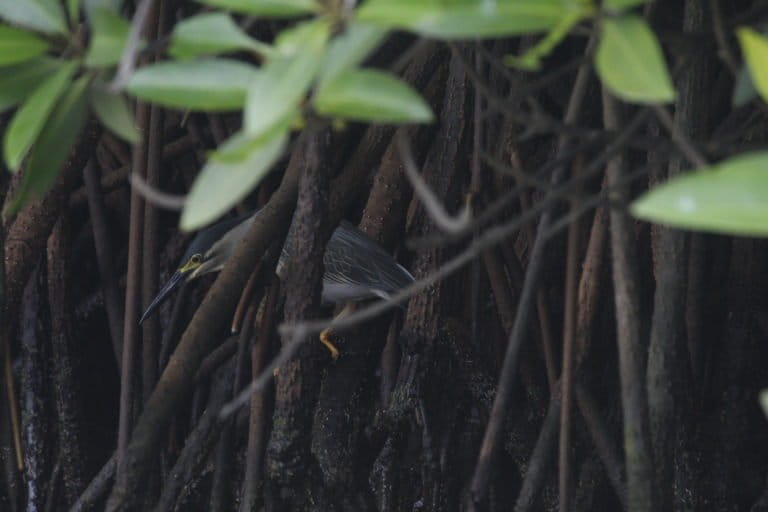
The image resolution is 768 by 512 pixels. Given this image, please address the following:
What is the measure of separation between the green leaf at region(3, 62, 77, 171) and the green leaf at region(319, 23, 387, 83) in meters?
0.21

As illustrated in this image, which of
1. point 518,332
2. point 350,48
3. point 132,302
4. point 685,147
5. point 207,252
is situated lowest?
point 207,252

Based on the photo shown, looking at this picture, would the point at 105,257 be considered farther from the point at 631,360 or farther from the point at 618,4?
the point at 618,4

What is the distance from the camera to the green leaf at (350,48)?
0.68m

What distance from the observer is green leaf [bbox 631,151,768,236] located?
595mm

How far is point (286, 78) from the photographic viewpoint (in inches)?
27.0

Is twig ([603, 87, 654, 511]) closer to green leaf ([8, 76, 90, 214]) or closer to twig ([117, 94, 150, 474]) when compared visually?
green leaf ([8, 76, 90, 214])

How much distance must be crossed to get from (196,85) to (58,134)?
164 mm

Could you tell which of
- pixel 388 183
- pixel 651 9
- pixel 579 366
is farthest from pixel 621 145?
pixel 388 183

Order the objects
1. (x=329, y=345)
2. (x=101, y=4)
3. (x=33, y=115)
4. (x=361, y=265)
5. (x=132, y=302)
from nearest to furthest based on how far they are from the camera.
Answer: (x=33, y=115)
(x=101, y=4)
(x=132, y=302)
(x=329, y=345)
(x=361, y=265)

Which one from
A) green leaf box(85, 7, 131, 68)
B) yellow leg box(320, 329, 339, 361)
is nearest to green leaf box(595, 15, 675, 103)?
green leaf box(85, 7, 131, 68)

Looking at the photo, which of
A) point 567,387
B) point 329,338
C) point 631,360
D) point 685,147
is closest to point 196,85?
point 685,147

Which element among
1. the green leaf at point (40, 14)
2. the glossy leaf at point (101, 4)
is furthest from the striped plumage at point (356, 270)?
the green leaf at point (40, 14)

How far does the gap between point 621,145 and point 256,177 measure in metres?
0.30

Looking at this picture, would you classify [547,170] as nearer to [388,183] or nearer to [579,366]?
[579,366]
